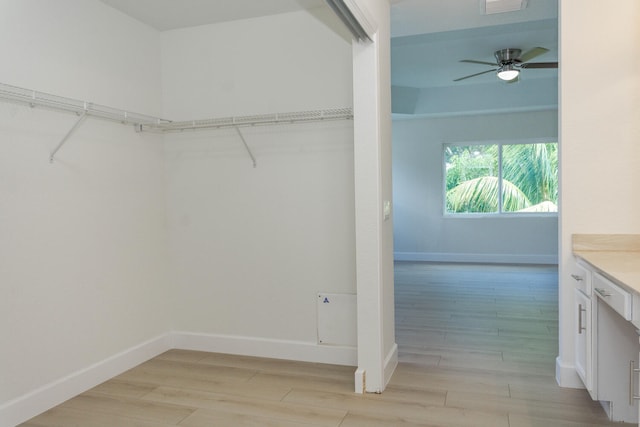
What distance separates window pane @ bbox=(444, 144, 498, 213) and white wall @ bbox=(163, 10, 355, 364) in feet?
17.7

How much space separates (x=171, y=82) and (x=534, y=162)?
20.6ft

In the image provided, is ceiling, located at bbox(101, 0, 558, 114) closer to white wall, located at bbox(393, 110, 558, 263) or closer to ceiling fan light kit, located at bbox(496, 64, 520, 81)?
ceiling fan light kit, located at bbox(496, 64, 520, 81)

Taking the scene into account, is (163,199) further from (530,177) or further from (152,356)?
(530,177)

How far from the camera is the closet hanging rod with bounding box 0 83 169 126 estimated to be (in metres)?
2.65

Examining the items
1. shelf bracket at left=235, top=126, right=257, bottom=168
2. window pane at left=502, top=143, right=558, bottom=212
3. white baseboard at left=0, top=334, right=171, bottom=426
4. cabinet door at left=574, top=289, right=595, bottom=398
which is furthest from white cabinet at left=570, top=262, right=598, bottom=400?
window pane at left=502, top=143, right=558, bottom=212

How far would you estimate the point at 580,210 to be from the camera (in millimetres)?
2932

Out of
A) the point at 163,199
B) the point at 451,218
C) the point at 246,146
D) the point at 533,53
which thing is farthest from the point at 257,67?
the point at 451,218

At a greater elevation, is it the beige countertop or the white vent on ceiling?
the white vent on ceiling

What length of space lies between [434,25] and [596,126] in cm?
157

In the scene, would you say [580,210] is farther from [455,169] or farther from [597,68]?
[455,169]

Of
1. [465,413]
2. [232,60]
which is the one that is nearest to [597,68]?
[465,413]

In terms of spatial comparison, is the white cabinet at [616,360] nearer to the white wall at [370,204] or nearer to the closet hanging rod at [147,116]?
the white wall at [370,204]

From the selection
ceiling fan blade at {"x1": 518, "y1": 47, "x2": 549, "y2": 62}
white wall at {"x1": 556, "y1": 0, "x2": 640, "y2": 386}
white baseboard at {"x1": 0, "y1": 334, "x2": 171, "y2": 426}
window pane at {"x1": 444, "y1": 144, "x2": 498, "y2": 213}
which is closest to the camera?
white baseboard at {"x1": 0, "y1": 334, "x2": 171, "y2": 426}

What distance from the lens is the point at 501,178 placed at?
27.1ft
